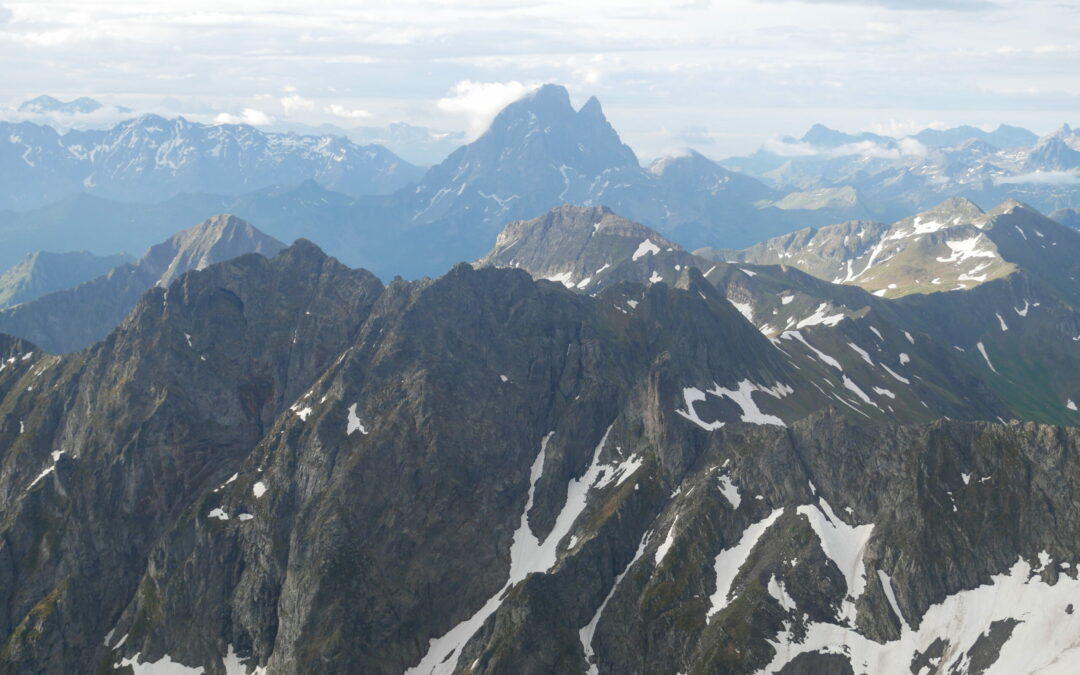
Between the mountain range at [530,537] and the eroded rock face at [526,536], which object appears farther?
the eroded rock face at [526,536]

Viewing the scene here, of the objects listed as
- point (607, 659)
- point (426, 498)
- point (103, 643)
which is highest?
point (426, 498)

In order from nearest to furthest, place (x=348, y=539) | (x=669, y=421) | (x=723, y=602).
→ 1. (x=723, y=602)
2. (x=348, y=539)
3. (x=669, y=421)

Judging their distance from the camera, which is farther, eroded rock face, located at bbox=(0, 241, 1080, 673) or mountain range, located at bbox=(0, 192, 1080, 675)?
eroded rock face, located at bbox=(0, 241, 1080, 673)

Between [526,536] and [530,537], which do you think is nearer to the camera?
[530,537]

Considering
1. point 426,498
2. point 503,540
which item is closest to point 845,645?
point 503,540

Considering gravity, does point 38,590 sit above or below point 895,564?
below

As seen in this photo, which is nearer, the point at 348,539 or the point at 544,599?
the point at 544,599

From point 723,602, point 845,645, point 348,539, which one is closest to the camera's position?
point 845,645

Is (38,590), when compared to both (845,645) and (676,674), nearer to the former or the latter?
(676,674)
